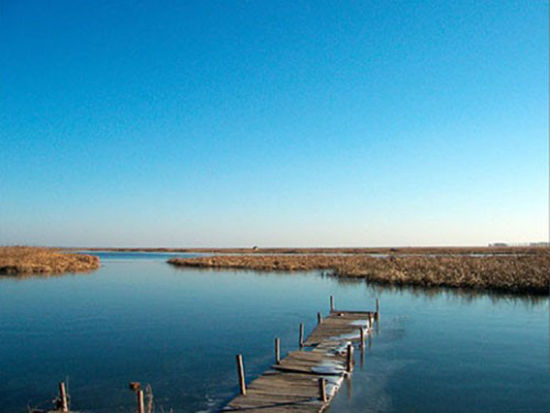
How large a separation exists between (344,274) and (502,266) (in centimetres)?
1771

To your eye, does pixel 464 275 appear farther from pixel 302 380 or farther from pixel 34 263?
pixel 34 263

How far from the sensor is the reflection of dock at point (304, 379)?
45.6 feet

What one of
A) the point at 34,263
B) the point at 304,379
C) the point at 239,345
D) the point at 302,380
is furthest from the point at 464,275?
the point at 34,263

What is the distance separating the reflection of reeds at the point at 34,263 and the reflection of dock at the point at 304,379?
47.7 m

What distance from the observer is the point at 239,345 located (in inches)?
913

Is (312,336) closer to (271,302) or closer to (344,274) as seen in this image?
(271,302)

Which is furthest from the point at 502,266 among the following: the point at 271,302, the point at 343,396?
the point at 343,396

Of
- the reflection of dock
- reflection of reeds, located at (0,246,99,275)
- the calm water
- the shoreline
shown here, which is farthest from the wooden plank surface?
reflection of reeds, located at (0,246,99,275)

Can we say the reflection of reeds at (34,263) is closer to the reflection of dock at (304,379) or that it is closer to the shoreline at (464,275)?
the shoreline at (464,275)

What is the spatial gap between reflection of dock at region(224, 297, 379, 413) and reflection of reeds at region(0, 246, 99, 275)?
47668 millimetres

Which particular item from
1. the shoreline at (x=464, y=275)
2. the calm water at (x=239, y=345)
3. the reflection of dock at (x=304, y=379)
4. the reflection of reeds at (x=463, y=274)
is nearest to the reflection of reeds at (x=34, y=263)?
the calm water at (x=239, y=345)

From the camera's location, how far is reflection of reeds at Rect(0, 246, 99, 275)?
5762 centimetres

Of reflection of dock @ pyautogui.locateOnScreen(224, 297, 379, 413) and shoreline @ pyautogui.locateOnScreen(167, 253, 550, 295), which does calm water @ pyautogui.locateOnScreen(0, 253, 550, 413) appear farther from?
shoreline @ pyautogui.locateOnScreen(167, 253, 550, 295)

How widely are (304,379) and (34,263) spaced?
2129 inches
